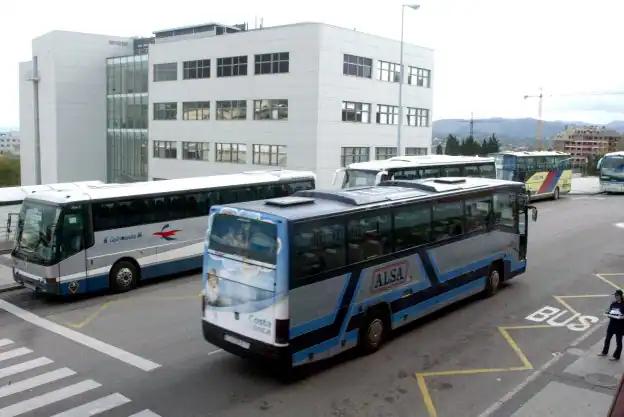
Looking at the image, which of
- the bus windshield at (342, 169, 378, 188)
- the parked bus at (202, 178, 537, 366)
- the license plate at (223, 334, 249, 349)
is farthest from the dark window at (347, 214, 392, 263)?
the bus windshield at (342, 169, 378, 188)

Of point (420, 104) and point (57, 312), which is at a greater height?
point (420, 104)

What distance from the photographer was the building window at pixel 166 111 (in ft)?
169

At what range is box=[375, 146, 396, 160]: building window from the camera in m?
45.7

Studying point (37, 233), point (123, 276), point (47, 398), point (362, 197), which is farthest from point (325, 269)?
point (37, 233)

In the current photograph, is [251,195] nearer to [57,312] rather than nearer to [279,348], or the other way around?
[57,312]

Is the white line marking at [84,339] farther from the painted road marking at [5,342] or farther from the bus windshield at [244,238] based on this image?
the bus windshield at [244,238]

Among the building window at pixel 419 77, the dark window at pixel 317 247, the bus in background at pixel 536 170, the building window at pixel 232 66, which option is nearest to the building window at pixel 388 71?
the building window at pixel 419 77

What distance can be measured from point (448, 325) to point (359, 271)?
3.36 m

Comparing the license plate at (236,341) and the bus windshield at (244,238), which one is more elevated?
the bus windshield at (244,238)

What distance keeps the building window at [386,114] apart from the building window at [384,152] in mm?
1897

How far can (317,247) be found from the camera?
987 centimetres

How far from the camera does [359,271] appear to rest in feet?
35.0

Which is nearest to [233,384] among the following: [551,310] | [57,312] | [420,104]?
[57,312]

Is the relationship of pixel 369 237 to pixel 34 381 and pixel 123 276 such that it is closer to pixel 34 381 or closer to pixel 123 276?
pixel 34 381
